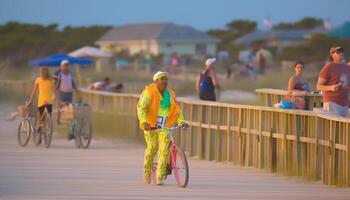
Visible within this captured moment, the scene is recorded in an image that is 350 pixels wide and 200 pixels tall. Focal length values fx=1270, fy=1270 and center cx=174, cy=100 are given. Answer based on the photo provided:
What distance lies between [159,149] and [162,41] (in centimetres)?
11140

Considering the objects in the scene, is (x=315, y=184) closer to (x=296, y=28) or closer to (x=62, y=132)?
(x=62, y=132)

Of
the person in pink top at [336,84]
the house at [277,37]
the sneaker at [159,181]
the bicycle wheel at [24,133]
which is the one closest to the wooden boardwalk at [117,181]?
the sneaker at [159,181]

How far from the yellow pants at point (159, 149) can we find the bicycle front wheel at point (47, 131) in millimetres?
7467

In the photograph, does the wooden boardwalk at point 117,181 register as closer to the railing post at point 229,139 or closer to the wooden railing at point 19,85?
the railing post at point 229,139

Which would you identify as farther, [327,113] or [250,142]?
[250,142]

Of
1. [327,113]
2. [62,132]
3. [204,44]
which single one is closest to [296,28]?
[204,44]

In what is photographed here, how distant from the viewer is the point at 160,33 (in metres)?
128

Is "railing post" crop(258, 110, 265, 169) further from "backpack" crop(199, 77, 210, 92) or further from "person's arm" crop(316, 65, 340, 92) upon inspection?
"backpack" crop(199, 77, 210, 92)

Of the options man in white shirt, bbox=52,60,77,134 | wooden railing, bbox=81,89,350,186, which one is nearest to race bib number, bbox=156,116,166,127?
wooden railing, bbox=81,89,350,186

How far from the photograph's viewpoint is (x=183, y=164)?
1617cm

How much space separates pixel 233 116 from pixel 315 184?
371 cm

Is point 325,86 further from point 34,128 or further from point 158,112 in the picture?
point 34,128

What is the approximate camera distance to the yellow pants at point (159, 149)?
16.2m

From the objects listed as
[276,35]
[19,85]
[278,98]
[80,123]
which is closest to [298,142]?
[278,98]
